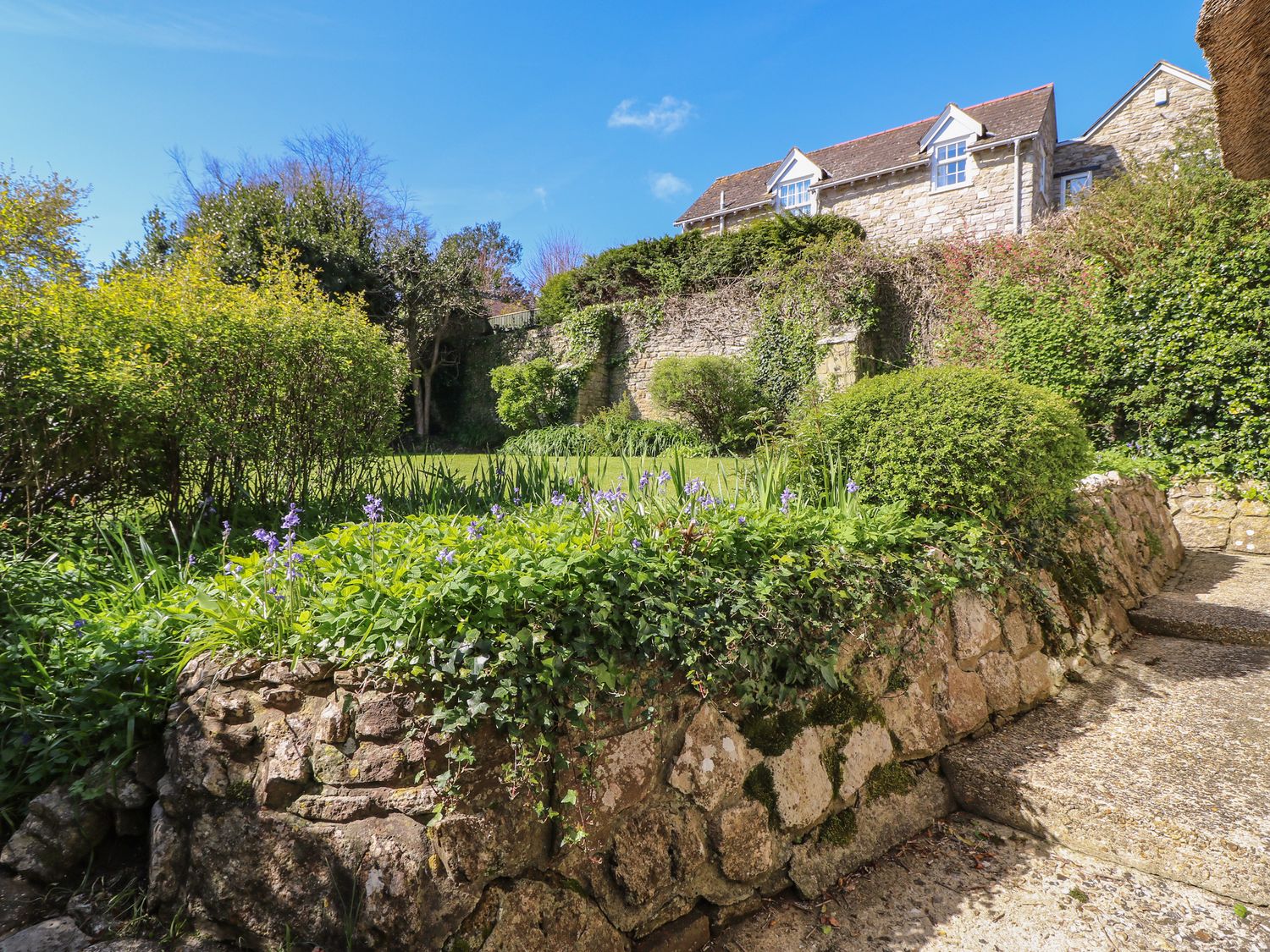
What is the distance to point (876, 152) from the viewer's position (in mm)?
19125

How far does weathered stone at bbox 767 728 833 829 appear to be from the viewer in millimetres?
2289

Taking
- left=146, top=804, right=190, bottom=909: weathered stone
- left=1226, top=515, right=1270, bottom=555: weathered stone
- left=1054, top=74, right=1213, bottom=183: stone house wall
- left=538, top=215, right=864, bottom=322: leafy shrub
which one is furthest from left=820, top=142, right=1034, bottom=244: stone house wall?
left=146, top=804, right=190, bottom=909: weathered stone

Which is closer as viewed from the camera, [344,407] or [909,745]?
[909,745]

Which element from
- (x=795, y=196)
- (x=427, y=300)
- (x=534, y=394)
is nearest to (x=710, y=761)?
(x=534, y=394)

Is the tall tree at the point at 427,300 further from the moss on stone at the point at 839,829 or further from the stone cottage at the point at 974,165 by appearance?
the moss on stone at the point at 839,829

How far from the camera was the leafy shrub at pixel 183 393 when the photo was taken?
10.5 ft

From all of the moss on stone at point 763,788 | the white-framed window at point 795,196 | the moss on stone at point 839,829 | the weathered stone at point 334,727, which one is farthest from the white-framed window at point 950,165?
the weathered stone at point 334,727

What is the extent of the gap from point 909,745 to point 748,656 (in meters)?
1.06

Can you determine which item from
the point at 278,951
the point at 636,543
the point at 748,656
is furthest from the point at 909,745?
the point at 278,951

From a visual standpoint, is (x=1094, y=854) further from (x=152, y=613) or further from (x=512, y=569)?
(x=152, y=613)

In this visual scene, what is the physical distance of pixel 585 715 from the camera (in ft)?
6.16

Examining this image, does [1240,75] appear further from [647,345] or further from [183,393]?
[647,345]

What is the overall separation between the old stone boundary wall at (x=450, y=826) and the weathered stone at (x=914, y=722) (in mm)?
311

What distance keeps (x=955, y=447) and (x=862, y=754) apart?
159cm
